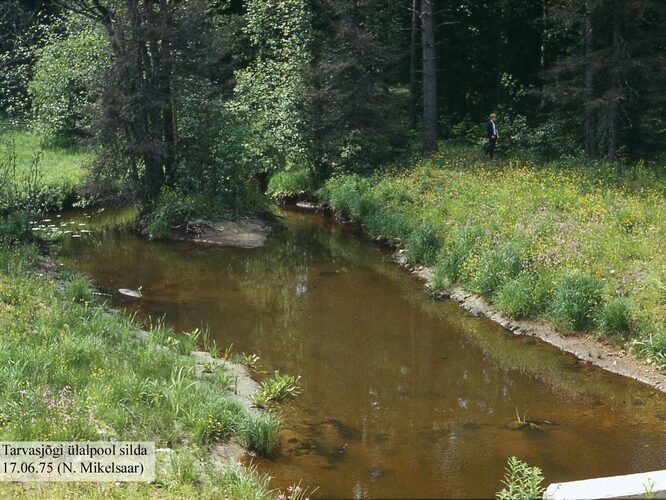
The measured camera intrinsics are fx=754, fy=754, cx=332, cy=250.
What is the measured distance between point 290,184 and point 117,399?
18.1 meters

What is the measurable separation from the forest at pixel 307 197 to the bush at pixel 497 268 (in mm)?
43

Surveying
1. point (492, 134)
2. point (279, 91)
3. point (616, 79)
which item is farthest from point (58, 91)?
point (616, 79)

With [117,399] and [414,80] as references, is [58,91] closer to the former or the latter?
[414,80]

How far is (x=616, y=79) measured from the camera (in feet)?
69.4

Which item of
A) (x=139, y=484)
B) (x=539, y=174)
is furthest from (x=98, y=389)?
(x=539, y=174)

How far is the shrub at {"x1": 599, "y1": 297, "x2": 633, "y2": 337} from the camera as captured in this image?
38.3 feet

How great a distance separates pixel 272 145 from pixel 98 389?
59.1ft

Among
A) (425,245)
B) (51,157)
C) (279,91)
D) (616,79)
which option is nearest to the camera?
(425,245)

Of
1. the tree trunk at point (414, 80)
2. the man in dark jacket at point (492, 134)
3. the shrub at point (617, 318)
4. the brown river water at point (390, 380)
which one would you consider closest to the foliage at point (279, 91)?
the tree trunk at point (414, 80)

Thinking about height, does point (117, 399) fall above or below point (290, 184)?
below

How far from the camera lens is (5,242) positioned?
15.3 metres

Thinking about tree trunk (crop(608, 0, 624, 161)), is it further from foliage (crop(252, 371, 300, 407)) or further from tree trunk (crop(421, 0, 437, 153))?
foliage (crop(252, 371, 300, 407))

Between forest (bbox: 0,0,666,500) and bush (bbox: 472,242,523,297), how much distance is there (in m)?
0.04

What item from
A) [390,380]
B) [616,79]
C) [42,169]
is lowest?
[390,380]
